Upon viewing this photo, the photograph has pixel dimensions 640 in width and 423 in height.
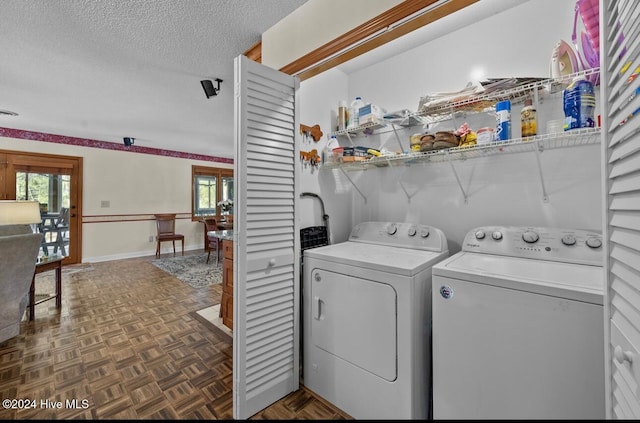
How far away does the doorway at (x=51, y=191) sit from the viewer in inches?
170

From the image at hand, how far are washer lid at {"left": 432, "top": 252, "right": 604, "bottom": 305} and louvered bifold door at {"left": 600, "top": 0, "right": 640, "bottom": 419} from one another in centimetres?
24

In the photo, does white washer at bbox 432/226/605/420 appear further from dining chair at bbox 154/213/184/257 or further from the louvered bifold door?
dining chair at bbox 154/213/184/257

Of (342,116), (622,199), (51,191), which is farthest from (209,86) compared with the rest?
(51,191)

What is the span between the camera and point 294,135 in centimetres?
163

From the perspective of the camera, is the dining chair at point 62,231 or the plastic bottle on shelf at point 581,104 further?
the dining chair at point 62,231

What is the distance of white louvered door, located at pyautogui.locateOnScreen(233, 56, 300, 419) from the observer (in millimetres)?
1395

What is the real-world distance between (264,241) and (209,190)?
6080 millimetres

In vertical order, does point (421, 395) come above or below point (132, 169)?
below

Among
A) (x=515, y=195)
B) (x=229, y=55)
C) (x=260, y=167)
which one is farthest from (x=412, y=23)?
(x=229, y=55)

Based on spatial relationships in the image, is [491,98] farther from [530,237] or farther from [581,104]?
[530,237]

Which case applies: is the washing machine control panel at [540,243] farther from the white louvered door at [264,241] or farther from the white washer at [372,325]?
the white louvered door at [264,241]

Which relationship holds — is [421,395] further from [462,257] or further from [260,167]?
[260,167]

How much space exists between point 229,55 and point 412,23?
5.33 feet

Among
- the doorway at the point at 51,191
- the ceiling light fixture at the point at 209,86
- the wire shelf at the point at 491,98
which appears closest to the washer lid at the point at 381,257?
the wire shelf at the point at 491,98
